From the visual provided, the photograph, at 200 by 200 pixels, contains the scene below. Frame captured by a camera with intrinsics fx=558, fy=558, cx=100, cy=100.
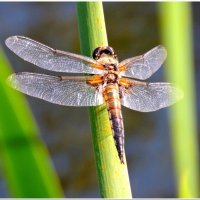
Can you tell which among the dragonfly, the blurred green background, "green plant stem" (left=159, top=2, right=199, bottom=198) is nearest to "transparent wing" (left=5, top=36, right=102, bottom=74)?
the dragonfly

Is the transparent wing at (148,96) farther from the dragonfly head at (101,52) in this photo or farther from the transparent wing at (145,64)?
the dragonfly head at (101,52)

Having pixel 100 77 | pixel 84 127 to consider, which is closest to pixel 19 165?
pixel 100 77

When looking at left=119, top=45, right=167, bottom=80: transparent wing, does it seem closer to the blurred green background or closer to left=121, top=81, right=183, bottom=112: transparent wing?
left=121, top=81, right=183, bottom=112: transparent wing

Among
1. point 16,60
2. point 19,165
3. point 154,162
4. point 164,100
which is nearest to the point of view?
point 19,165

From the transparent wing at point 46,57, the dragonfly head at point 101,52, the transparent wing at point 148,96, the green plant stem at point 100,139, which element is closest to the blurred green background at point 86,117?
the transparent wing at point 148,96

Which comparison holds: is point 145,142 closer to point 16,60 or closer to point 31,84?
point 16,60

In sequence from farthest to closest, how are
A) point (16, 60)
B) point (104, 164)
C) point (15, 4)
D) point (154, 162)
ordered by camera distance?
1. point (15, 4)
2. point (16, 60)
3. point (154, 162)
4. point (104, 164)
